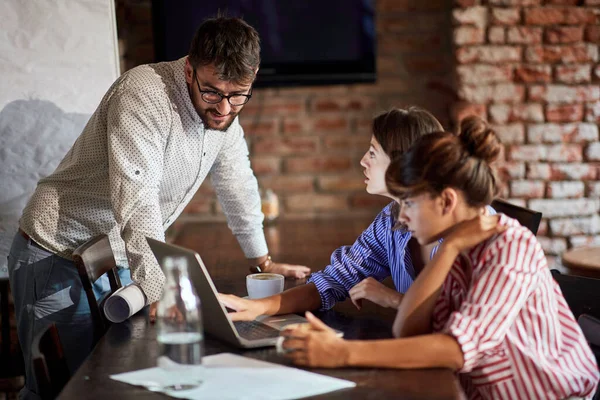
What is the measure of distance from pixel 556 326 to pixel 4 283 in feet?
6.40

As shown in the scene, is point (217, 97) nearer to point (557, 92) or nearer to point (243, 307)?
point (243, 307)

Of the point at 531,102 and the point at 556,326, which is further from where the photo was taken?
A: the point at 531,102

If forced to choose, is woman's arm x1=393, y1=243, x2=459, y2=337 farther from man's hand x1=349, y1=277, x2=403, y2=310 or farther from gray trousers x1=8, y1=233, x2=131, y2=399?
gray trousers x1=8, y1=233, x2=131, y2=399

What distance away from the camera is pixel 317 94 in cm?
370

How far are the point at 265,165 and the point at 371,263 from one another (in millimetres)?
1909

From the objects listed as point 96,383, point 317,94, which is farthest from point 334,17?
point 96,383

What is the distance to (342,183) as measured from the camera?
3742mm

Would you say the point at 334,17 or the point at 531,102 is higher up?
the point at 334,17

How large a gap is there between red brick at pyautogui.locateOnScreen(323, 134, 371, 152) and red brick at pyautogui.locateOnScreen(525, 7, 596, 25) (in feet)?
2.90

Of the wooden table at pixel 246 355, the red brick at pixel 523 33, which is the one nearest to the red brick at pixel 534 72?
the red brick at pixel 523 33

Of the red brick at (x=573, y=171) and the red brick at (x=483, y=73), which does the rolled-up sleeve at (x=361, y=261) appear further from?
the red brick at (x=573, y=171)

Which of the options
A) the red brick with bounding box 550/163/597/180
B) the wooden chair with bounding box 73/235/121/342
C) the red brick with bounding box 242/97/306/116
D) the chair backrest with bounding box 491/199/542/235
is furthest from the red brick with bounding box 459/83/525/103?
the wooden chair with bounding box 73/235/121/342

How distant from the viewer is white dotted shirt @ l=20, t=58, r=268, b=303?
5.98 ft

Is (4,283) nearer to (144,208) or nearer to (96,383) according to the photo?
(144,208)
